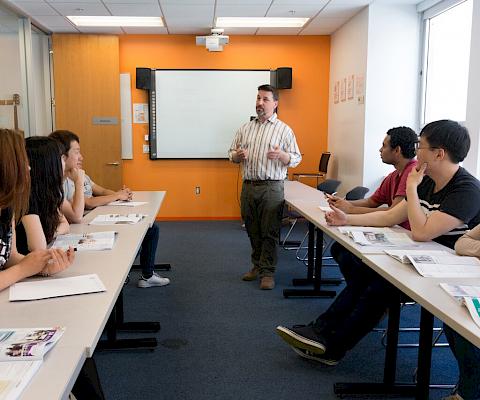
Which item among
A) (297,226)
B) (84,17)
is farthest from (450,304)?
(84,17)

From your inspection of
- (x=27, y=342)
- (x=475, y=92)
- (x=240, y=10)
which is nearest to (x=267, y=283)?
(x=475, y=92)

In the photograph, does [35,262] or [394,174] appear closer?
[35,262]

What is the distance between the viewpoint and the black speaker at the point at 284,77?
7059 millimetres

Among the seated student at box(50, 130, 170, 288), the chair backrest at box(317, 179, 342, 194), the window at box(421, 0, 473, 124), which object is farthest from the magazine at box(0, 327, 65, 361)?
the chair backrest at box(317, 179, 342, 194)

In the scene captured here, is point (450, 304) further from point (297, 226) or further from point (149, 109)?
point (149, 109)

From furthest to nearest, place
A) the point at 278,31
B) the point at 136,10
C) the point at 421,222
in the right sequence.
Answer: the point at 278,31 → the point at 136,10 → the point at 421,222

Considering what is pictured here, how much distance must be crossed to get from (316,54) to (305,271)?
3887mm

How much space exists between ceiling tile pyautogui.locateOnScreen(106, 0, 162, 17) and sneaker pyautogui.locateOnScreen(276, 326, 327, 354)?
429 cm

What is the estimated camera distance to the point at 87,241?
2.36 meters

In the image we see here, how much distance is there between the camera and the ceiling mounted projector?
6488 mm

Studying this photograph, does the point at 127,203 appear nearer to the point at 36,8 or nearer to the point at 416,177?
the point at 416,177

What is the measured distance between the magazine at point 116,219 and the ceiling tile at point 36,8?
11.2 ft

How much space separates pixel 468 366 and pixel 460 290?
1.62ft

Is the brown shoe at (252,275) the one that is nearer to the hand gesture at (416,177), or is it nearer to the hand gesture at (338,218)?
the hand gesture at (338,218)
